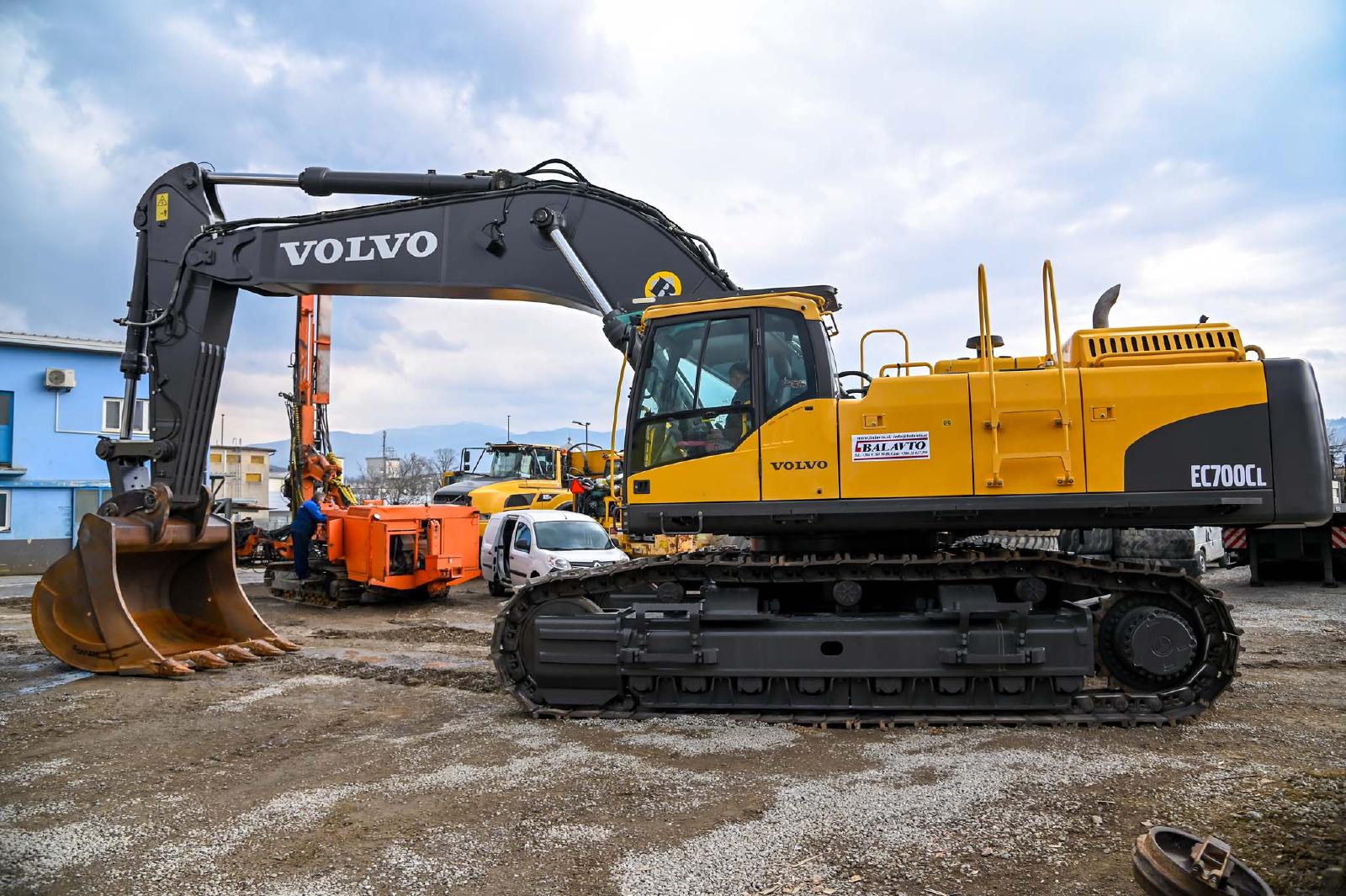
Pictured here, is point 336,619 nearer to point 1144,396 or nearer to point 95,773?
point 95,773

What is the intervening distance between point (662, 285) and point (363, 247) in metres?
2.99

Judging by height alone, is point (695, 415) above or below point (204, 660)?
above

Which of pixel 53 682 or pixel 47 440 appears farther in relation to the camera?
pixel 47 440

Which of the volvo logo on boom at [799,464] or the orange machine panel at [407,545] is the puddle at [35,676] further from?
the volvo logo on boom at [799,464]

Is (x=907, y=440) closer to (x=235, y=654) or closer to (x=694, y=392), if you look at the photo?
(x=694, y=392)

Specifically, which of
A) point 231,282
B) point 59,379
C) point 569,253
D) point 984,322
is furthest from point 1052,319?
point 59,379

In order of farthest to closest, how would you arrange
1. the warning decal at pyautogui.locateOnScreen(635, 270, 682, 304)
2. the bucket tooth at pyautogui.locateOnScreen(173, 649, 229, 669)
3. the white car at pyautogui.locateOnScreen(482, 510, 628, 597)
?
the white car at pyautogui.locateOnScreen(482, 510, 628, 597)
the bucket tooth at pyautogui.locateOnScreen(173, 649, 229, 669)
the warning decal at pyautogui.locateOnScreen(635, 270, 682, 304)

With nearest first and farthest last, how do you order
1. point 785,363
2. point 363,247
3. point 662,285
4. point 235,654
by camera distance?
point 785,363 < point 662,285 < point 363,247 < point 235,654

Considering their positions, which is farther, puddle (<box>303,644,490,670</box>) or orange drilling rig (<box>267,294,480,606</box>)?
orange drilling rig (<box>267,294,480,606</box>)

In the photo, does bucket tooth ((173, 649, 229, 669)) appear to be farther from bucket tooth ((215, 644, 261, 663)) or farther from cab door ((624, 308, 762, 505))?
cab door ((624, 308, 762, 505))

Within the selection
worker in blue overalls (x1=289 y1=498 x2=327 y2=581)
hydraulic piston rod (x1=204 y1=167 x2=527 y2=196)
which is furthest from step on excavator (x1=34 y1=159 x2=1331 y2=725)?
worker in blue overalls (x1=289 y1=498 x2=327 y2=581)

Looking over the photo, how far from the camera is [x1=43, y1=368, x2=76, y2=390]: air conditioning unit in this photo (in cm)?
2469

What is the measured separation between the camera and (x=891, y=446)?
6.64 m

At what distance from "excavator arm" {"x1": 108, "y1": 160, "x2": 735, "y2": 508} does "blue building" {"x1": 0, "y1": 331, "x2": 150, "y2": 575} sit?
17.7 metres
